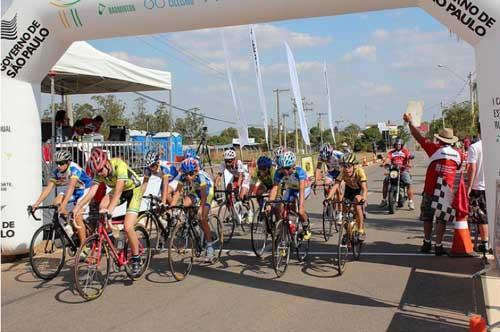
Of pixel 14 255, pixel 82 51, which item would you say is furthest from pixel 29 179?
pixel 82 51

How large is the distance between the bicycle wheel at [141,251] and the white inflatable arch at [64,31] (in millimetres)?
2272

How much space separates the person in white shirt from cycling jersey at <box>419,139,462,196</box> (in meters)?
0.22

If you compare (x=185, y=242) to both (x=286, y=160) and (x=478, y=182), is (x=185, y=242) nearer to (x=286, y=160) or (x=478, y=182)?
(x=286, y=160)

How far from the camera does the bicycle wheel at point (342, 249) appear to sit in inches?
285

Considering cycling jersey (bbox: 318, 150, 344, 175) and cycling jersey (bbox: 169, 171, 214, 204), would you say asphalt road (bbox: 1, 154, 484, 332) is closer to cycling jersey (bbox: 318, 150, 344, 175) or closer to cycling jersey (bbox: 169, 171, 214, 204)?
cycling jersey (bbox: 169, 171, 214, 204)

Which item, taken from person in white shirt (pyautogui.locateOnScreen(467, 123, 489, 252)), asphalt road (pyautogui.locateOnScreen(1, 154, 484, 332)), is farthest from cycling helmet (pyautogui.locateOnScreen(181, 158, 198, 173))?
person in white shirt (pyautogui.locateOnScreen(467, 123, 489, 252))

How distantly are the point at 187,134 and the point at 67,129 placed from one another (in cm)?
5052

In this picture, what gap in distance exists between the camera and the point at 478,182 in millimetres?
8359

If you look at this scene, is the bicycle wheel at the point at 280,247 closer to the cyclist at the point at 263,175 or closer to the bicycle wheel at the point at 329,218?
the cyclist at the point at 263,175

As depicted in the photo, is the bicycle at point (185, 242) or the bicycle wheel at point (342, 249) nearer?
the bicycle wheel at point (342, 249)

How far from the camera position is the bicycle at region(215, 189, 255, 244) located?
10578 millimetres

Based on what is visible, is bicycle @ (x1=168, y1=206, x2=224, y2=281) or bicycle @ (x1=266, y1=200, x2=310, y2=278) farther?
bicycle @ (x1=168, y1=206, x2=224, y2=281)

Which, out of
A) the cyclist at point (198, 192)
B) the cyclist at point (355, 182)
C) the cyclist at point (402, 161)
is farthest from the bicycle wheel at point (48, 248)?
the cyclist at point (402, 161)

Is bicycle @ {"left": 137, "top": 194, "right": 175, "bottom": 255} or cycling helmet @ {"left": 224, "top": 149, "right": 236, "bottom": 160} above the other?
cycling helmet @ {"left": 224, "top": 149, "right": 236, "bottom": 160}
